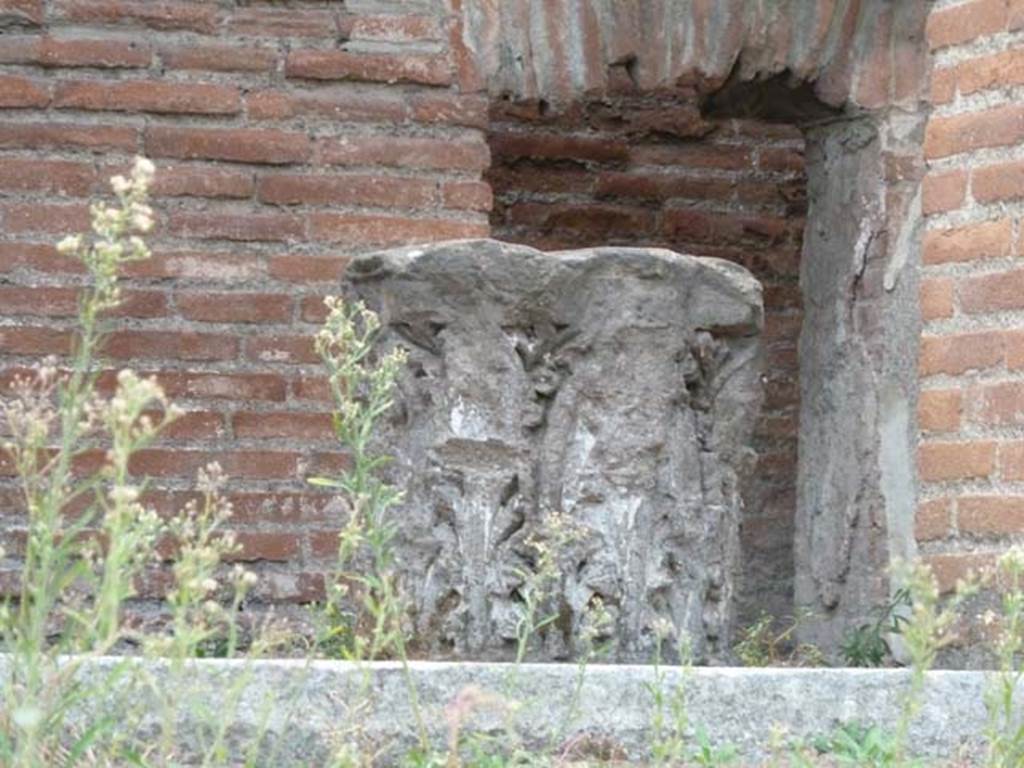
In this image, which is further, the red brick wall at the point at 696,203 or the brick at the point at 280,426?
the red brick wall at the point at 696,203

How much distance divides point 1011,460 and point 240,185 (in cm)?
189

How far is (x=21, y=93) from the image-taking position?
516 cm

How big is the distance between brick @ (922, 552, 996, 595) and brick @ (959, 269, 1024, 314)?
1.63ft

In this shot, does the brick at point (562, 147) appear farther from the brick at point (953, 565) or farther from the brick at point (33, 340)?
the brick at point (953, 565)

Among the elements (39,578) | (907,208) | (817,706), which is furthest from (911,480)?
(39,578)

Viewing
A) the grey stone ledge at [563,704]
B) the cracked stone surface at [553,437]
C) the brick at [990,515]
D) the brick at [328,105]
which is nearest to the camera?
the grey stone ledge at [563,704]

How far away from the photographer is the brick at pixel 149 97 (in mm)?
5172

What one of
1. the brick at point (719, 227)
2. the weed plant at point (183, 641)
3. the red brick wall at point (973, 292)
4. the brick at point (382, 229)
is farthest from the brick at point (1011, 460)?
the brick at point (719, 227)

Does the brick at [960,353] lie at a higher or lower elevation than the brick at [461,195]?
lower

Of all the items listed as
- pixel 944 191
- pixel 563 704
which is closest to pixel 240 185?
pixel 944 191

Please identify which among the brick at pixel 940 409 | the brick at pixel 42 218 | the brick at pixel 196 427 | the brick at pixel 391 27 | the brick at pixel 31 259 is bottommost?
the brick at pixel 196 427

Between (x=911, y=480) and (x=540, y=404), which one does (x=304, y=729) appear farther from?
(x=911, y=480)

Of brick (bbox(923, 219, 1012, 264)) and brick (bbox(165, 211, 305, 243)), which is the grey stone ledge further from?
brick (bbox(165, 211, 305, 243))

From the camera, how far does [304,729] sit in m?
2.87
